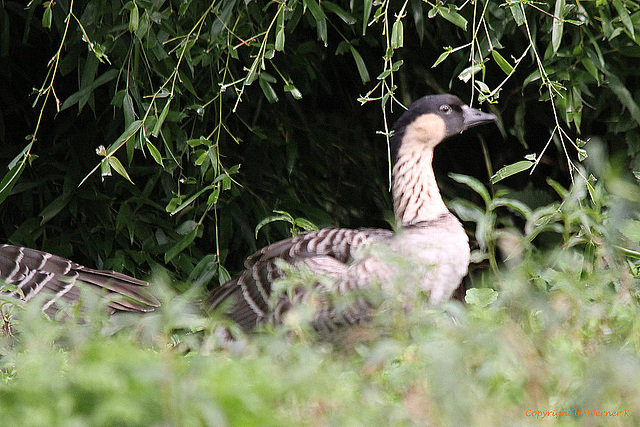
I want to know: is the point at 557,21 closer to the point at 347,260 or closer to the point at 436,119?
the point at 436,119

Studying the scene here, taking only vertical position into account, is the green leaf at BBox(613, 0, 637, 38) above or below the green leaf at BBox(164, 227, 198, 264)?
above

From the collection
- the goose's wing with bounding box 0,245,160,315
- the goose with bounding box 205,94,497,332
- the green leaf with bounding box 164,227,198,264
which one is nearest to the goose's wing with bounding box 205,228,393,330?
the goose with bounding box 205,94,497,332

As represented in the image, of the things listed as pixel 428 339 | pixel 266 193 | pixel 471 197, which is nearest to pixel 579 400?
pixel 428 339

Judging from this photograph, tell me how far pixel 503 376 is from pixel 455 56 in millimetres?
Answer: 2769

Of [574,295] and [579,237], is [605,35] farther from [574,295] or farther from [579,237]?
[574,295]

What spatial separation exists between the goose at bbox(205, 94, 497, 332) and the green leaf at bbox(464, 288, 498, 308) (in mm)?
421

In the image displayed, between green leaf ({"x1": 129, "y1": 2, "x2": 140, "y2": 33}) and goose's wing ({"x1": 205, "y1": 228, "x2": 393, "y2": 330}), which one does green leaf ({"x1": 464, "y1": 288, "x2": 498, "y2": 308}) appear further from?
green leaf ({"x1": 129, "y1": 2, "x2": 140, "y2": 33})

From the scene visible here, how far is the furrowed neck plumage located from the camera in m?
3.51

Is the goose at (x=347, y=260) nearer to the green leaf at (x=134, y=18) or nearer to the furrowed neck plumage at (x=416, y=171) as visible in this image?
the furrowed neck plumage at (x=416, y=171)

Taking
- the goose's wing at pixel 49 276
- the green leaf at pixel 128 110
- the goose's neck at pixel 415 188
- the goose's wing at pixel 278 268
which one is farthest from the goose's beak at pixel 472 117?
the goose's wing at pixel 49 276

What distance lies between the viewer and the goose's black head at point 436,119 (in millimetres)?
3561

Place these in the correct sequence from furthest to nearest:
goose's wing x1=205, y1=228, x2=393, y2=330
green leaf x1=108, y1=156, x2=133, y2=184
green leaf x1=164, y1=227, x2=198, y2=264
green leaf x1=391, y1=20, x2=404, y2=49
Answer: green leaf x1=164, y1=227, x2=198, y2=264 < goose's wing x1=205, y1=228, x2=393, y2=330 < green leaf x1=108, y1=156, x2=133, y2=184 < green leaf x1=391, y1=20, x2=404, y2=49

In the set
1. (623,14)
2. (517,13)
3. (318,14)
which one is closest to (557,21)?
(517,13)

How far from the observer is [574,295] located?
1.66 m
